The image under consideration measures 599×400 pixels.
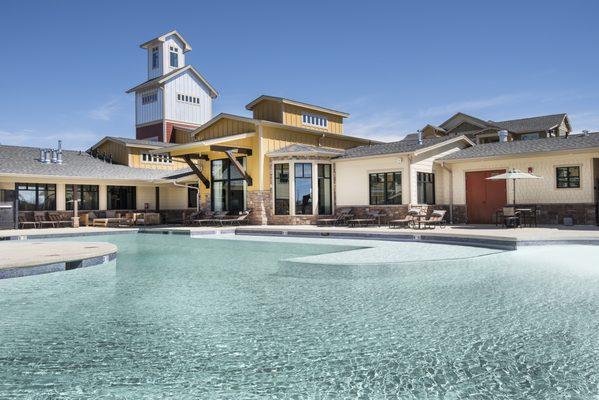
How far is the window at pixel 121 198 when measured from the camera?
955 inches

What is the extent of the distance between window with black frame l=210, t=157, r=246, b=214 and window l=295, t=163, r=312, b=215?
2.64 metres

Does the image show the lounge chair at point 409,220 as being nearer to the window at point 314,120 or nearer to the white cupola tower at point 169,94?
the window at point 314,120

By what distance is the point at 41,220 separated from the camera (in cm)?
2116

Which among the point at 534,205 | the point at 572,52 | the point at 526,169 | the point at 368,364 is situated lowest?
the point at 368,364

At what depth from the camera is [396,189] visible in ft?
61.0

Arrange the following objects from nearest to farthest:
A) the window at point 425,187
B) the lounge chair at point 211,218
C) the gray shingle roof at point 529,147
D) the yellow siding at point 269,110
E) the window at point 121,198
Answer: the gray shingle roof at point 529,147 → the window at point 425,187 → the lounge chair at point 211,218 → the yellow siding at point 269,110 → the window at point 121,198

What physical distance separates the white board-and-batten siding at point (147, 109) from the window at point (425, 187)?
21509mm

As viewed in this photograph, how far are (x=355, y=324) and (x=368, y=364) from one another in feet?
3.72

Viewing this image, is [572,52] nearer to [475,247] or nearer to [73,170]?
[475,247]

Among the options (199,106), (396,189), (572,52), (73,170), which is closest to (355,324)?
(396,189)

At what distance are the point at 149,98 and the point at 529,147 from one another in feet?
88.5

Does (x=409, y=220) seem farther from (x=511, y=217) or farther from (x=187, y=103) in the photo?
(x=187, y=103)

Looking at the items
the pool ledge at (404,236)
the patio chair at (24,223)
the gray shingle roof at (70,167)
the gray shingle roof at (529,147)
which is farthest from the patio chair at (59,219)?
the gray shingle roof at (529,147)

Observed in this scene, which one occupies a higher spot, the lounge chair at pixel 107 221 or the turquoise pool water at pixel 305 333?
the lounge chair at pixel 107 221
